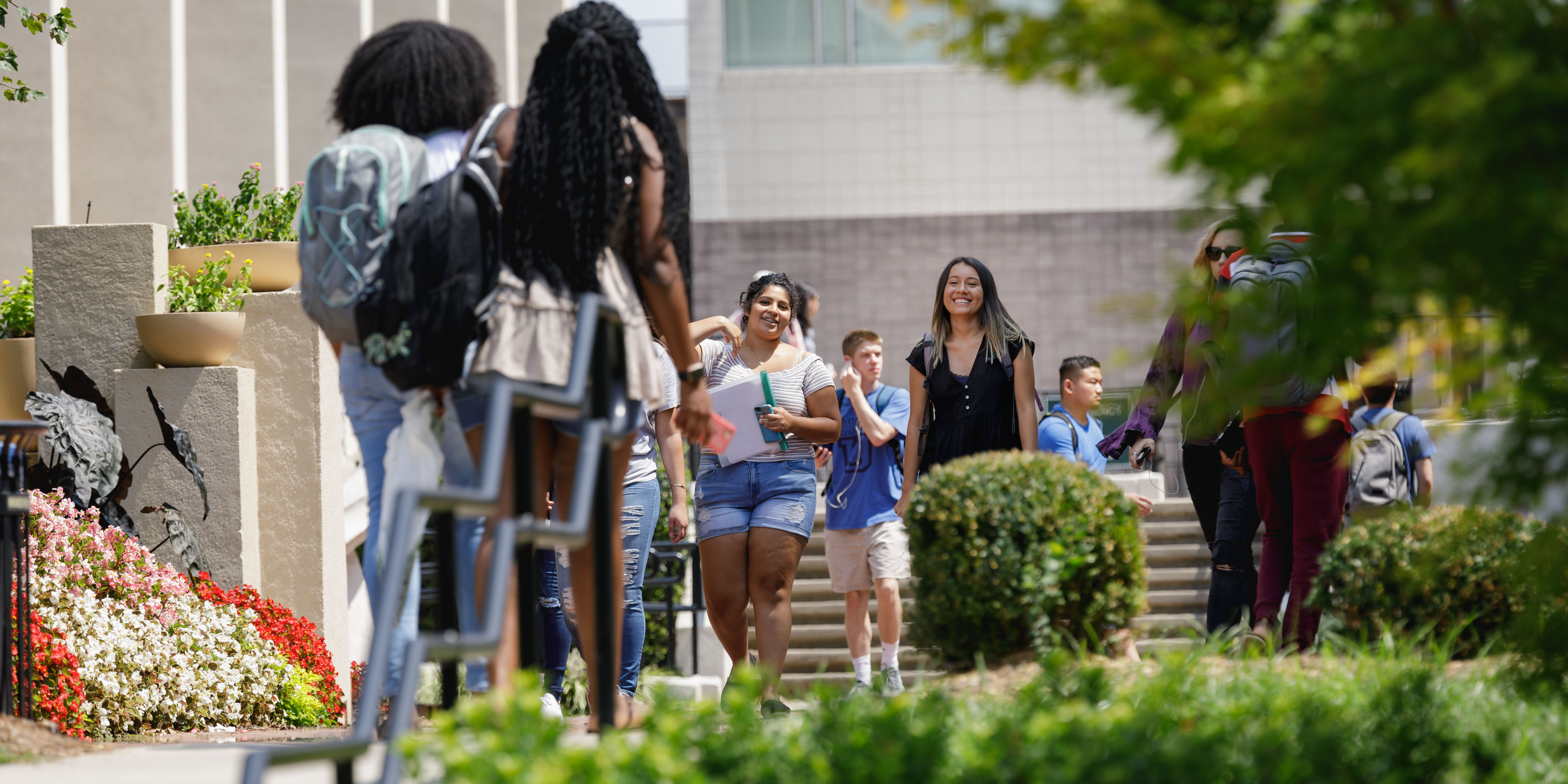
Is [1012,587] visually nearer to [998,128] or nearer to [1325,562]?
[1325,562]

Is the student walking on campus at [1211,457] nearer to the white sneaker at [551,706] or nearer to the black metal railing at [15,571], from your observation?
the white sneaker at [551,706]

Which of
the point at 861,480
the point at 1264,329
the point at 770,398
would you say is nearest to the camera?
the point at 1264,329

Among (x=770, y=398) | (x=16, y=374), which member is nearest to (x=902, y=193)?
(x=16, y=374)

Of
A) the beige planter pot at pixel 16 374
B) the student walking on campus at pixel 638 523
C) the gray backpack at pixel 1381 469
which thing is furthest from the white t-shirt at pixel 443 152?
the gray backpack at pixel 1381 469

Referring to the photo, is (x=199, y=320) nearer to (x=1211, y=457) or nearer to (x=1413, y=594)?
(x=1211, y=457)

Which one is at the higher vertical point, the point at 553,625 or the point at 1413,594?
the point at 1413,594

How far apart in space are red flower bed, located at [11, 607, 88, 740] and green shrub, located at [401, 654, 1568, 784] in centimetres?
252

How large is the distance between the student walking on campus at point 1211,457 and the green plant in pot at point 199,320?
4424mm

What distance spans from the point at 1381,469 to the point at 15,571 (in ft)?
20.8

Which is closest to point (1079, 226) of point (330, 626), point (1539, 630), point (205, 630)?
point (330, 626)

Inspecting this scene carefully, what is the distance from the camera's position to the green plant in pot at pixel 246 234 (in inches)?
301

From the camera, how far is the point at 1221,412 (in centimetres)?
250

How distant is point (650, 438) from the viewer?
5766 millimetres

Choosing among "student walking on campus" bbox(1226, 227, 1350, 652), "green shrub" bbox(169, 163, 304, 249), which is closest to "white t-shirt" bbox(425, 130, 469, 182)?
"student walking on campus" bbox(1226, 227, 1350, 652)
